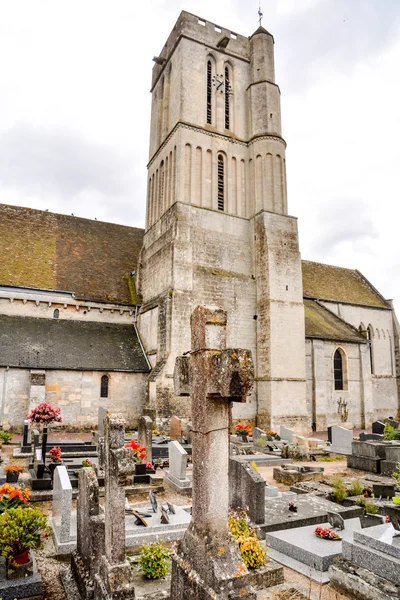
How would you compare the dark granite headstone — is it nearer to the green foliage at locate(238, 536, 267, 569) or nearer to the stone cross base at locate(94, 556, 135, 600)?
the green foliage at locate(238, 536, 267, 569)

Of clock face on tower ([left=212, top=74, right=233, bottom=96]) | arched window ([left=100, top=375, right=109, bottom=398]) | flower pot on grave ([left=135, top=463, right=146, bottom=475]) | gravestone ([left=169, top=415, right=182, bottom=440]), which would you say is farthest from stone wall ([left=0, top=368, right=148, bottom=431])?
clock face on tower ([left=212, top=74, right=233, bottom=96])

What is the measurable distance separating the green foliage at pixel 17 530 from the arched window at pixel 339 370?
2516 cm

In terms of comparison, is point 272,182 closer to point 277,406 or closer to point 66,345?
point 277,406

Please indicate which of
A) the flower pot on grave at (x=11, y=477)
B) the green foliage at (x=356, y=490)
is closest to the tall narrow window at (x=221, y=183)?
the green foliage at (x=356, y=490)

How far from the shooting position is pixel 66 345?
22.2 m

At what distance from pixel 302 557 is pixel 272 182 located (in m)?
22.1

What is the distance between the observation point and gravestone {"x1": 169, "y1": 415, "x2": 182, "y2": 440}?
18366mm

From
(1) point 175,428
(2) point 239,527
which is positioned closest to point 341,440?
(1) point 175,428

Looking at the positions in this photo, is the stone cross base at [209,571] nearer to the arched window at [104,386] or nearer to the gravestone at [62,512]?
the gravestone at [62,512]

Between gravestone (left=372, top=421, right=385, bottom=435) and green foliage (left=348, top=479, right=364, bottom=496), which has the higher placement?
gravestone (left=372, top=421, right=385, bottom=435)

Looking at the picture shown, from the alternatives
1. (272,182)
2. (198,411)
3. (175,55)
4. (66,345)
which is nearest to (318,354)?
(272,182)

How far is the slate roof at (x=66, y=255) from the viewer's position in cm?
2441

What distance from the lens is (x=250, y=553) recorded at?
216 inches

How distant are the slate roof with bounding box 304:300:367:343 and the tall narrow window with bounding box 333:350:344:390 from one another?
1179 mm
